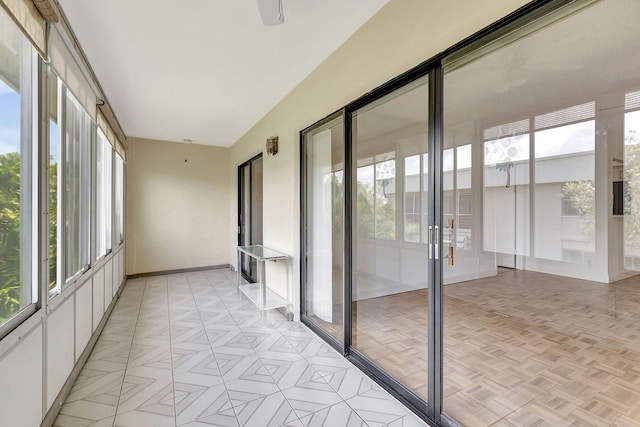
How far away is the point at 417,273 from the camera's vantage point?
10.0ft

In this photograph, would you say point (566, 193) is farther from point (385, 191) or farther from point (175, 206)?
point (175, 206)

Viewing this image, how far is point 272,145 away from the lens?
158 inches

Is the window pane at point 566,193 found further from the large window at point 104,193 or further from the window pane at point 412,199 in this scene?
the large window at point 104,193

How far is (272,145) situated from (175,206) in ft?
10.9

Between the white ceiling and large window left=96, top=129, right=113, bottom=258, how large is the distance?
0.62 m

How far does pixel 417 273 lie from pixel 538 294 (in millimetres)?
1119

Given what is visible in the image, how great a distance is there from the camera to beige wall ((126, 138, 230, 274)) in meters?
5.79

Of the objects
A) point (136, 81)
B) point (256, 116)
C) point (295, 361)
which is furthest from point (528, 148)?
point (136, 81)

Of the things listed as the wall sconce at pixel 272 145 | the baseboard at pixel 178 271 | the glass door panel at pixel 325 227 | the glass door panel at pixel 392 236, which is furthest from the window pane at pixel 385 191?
the baseboard at pixel 178 271

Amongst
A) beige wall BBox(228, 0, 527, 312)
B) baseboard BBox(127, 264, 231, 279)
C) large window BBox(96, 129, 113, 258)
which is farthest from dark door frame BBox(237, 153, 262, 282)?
large window BBox(96, 129, 113, 258)

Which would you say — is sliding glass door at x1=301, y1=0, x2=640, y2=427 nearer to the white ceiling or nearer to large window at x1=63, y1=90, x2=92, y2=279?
the white ceiling

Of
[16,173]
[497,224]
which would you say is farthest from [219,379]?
[497,224]

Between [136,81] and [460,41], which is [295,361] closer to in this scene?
[460,41]

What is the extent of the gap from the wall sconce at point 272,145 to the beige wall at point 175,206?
292 centimetres
